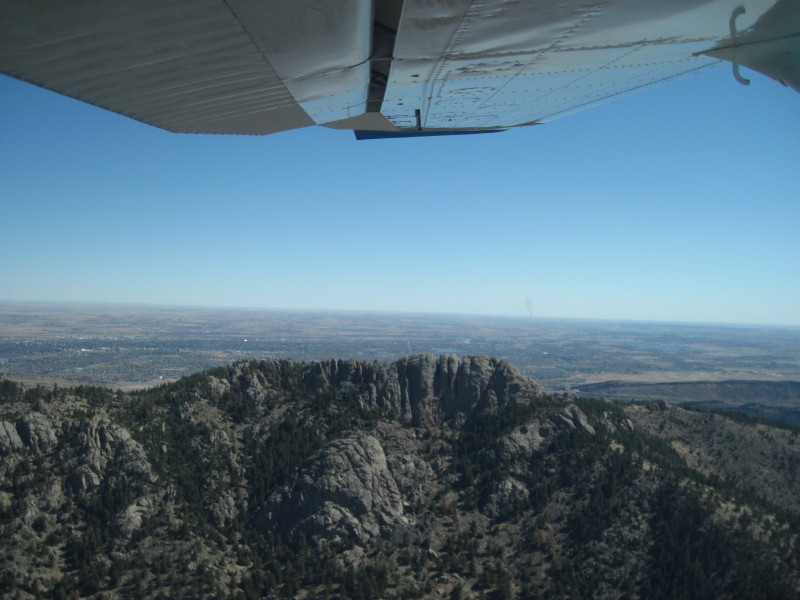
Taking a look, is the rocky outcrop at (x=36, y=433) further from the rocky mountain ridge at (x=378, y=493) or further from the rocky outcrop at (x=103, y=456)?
the rocky outcrop at (x=103, y=456)

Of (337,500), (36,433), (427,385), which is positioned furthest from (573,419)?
(36,433)

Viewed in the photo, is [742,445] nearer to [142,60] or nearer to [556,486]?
[556,486]

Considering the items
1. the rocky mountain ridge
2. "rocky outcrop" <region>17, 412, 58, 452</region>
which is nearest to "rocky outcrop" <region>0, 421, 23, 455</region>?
the rocky mountain ridge

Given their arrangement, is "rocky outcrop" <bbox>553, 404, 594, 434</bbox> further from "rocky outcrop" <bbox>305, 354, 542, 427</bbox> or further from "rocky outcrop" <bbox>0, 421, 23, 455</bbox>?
"rocky outcrop" <bbox>0, 421, 23, 455</bbox>

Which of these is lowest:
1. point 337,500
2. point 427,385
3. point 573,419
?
point 337,500

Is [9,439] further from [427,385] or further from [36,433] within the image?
[427,385]

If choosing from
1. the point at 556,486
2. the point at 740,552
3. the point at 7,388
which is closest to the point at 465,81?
the point at 740,552
